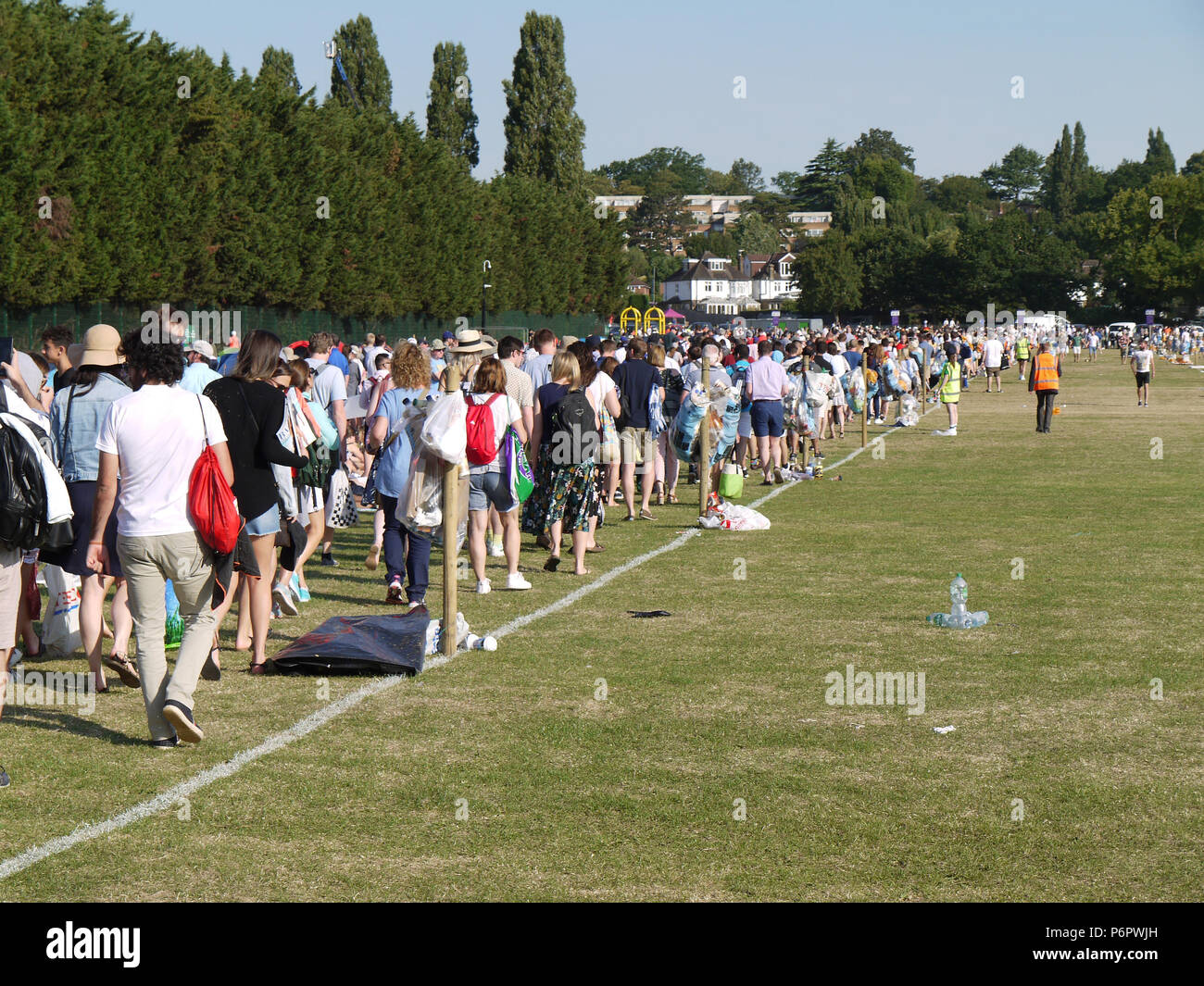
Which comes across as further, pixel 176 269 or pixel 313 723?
pixel 176 269

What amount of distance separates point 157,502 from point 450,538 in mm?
2767

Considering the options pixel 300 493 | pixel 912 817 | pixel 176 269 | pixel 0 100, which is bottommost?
pixel 912 817

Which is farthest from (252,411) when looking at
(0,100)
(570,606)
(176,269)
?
(176,269)

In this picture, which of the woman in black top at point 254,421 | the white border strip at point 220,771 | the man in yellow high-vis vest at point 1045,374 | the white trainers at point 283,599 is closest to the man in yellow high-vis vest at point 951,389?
the man in yellow high-vis vest at point 1045,374

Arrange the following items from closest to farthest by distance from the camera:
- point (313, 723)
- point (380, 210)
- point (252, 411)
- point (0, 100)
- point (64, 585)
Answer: point (313, 723) → point (252, 411) → point (64, 585) → point (0, 100) → point (380, 210)

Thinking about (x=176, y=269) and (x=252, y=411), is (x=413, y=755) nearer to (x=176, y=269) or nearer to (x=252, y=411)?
(x=252, y=411)

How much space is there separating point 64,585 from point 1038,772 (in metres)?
6.27

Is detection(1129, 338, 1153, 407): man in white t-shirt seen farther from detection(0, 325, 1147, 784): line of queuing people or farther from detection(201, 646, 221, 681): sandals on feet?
detection(201, 646, 221, 681): sandals on feet

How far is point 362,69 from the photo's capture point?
68875 millimetres

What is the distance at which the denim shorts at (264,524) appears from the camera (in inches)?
353

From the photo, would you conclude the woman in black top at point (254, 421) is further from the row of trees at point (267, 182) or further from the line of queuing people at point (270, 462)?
the row of trees at point (267, 182)

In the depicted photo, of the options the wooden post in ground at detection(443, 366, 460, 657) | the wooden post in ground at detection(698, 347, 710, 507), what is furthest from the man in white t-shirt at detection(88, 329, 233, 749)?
the wooden post in ground at detection(698, 347, 710, 507)

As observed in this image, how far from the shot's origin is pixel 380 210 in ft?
178

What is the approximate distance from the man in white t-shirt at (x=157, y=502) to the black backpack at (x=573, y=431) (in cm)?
553
